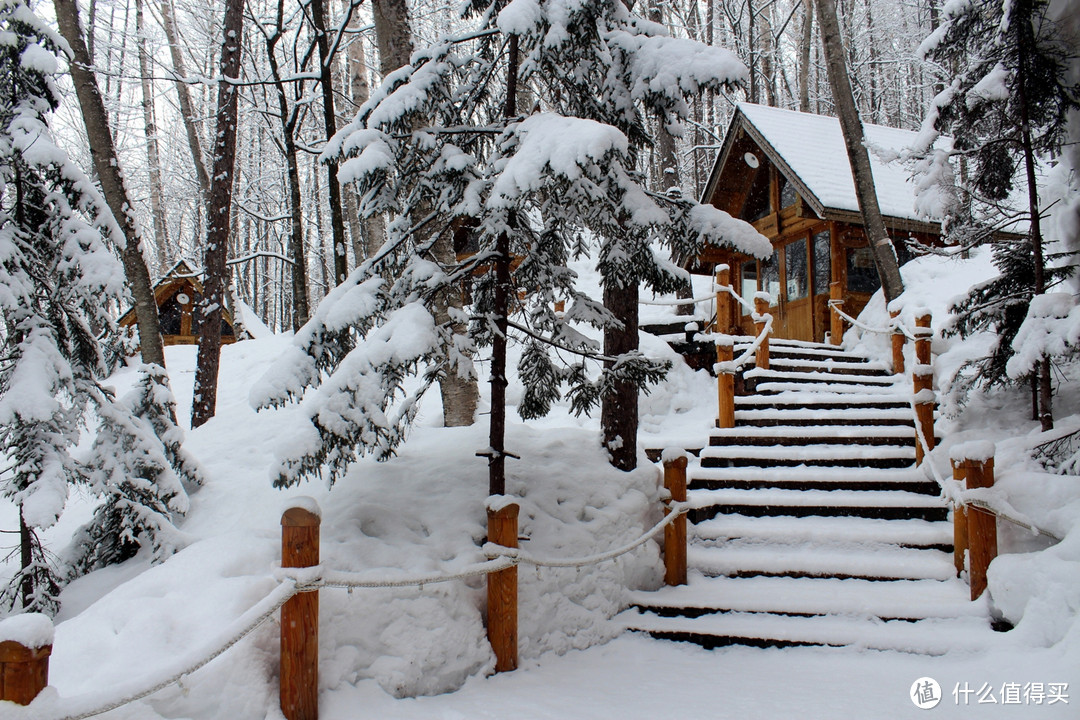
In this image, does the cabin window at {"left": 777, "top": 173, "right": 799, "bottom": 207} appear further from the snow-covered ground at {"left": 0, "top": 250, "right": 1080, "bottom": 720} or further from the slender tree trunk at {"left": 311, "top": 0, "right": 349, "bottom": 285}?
the slender tree trunk at {"left": 311, "top": 0, "right": 349, "bottom": 285}

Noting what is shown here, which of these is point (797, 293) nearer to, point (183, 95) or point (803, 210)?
point (803, 210)

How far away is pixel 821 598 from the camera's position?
456 centimetres

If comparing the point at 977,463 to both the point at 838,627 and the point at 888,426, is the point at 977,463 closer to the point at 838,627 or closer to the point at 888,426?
the point at 838,627

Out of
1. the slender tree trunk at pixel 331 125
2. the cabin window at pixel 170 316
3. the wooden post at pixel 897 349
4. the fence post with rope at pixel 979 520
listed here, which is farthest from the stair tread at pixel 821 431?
the cabin window at pixel 170 316

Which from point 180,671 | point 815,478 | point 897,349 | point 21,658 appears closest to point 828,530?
point 815,478

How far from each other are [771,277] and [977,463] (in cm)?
1066

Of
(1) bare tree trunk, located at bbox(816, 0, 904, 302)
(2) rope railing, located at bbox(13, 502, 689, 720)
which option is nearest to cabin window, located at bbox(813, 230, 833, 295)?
(1) bare tree trunk, located at bbox(816, 0, 904, 302)

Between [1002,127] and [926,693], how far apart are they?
4.69 metres

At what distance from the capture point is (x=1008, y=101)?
5.17 m

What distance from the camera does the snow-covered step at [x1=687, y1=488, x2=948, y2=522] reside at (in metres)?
5.64

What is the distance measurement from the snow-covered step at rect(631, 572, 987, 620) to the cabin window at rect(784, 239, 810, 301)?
29.0ft

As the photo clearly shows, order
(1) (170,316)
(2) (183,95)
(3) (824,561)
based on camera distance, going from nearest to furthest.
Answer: (3) (824,561)
(2) (183,95)
(1) (170,316)

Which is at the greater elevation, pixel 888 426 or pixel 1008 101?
pixel 1008 101

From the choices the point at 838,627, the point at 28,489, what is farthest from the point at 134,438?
the point at 838,627
